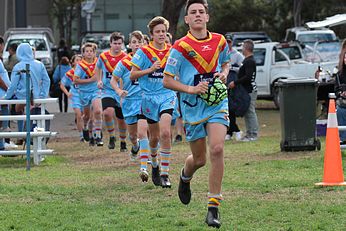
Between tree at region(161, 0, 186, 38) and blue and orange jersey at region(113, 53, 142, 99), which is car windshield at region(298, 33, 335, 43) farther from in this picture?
blue and orange jersey at region(113, 53, 142, 99)

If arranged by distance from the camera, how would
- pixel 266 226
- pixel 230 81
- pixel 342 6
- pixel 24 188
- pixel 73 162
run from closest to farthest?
pixel 266 226
pixel 24 188
pixel 73 162
pixel 230 81
pixel 342 6

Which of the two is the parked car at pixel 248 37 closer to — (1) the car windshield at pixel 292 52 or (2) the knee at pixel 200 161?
(1) the car windshield at pixel 292 52

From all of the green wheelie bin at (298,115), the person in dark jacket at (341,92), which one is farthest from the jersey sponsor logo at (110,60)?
the person in dark jacket at (341,92)

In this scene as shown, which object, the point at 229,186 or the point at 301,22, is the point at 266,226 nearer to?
the point at 229,186

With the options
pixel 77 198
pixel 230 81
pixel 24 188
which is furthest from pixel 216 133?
pixel 230 81

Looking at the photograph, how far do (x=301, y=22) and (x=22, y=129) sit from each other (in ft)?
135

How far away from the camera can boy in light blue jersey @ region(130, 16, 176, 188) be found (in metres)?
11.8

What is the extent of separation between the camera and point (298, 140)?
1608 cm

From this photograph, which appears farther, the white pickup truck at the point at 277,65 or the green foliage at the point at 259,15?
the green foliage at the point at 259,15

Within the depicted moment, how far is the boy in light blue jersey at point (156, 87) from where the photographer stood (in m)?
11.8

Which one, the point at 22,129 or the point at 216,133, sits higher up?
the point at 216,133

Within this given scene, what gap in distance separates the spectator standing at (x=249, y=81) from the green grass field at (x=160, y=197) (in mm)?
3537

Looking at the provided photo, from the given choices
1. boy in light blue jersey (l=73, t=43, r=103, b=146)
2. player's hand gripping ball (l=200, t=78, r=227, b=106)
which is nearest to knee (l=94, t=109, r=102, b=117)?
boy in light blue jersey (l=73, t=43, r=103, b=146)

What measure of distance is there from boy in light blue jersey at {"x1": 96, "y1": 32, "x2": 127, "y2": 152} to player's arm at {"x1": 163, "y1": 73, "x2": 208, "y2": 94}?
706 centimetres
